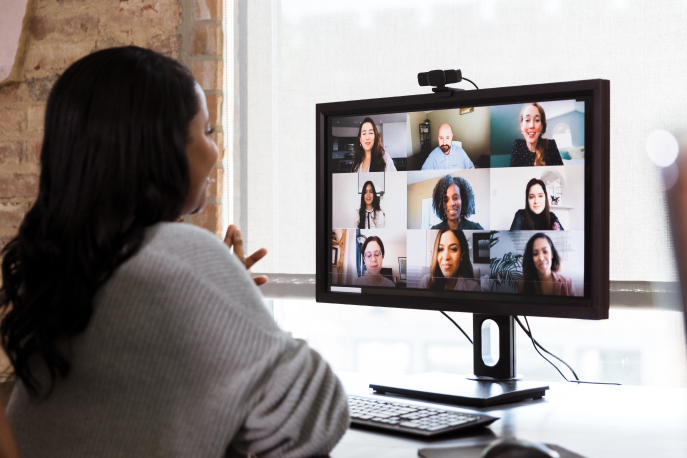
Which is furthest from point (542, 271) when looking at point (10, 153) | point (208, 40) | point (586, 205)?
point (10, 153)

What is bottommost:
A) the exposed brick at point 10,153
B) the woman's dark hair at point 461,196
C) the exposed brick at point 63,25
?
the woman's dark hair at point 461,196

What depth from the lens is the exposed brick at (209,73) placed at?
5.81 feet

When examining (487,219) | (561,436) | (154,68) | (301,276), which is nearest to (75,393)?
(154,68)

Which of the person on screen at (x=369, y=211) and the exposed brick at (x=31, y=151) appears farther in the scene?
the exposed brick at (x=31, y=151)

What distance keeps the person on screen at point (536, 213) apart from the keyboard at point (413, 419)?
0.33 meters

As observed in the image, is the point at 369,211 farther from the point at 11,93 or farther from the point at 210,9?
the point at 11,93

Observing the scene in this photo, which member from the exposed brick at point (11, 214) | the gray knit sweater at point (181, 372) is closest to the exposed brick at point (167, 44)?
the exposed brick at point (11, 214)

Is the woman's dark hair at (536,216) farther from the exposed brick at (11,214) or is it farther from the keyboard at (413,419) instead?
the exposed brick at (11,214)

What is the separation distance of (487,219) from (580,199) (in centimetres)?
15

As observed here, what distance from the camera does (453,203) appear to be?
1221 millimetres

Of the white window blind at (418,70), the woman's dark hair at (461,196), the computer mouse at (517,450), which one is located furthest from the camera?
the white window blind at (418,70)

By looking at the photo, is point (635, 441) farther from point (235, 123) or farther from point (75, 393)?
point (235, 123)

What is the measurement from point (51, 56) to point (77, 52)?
0.26 ft

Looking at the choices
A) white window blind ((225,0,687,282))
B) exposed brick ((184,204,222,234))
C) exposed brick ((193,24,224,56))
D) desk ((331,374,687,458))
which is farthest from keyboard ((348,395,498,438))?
exposed brick ((193,24,224,56))
